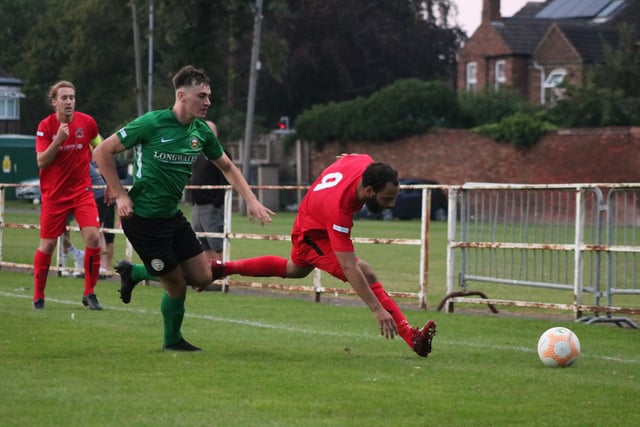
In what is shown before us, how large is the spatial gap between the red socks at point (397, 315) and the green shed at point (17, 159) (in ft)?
182

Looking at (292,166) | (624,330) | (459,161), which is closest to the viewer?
(624,330)

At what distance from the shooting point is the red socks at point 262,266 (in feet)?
32.3

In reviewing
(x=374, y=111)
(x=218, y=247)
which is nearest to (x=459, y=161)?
(x=374, y=111)

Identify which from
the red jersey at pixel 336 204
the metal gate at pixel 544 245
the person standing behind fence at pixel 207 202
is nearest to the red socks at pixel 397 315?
the red jersey at pixel 336 204

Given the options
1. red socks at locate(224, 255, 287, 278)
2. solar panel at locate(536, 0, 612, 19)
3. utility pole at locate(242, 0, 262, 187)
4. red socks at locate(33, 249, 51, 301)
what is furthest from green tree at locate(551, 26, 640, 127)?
red socks at locate(224, 255, 287, 278)

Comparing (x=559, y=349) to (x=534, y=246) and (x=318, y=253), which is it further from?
(x=534, y=246)

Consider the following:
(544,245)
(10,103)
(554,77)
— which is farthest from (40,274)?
(10,103)

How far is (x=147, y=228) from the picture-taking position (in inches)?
363

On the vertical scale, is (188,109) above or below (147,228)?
above

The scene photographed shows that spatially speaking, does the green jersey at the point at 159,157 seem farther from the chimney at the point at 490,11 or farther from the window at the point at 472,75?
the window at the point at 472,75

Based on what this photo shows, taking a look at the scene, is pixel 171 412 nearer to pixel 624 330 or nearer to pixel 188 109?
pixel 188 109

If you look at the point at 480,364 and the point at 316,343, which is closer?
the point at 480,364

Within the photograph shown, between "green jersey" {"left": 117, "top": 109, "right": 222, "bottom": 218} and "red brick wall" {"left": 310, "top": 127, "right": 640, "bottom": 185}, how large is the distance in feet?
117

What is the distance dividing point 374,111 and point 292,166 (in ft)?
16.0
